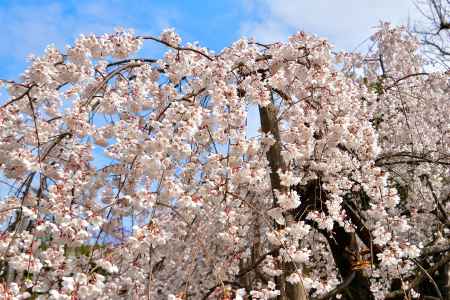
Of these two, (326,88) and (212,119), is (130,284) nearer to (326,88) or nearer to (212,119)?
(212,119)

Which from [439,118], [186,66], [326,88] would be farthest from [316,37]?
[439,118]

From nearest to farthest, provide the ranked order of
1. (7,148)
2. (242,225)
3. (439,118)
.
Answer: (7,148) → (242,225) → (439,118)

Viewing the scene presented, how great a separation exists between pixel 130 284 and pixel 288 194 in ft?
4.33

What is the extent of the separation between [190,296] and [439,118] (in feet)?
13.3

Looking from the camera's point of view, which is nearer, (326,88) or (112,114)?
(112,114)

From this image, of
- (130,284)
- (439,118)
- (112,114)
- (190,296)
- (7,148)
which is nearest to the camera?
(7,148)

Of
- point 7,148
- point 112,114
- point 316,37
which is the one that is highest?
point 316,37

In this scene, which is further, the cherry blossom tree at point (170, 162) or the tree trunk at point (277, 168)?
Answer: the tree trunk at point (277, 168)

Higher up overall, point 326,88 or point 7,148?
point 326,88

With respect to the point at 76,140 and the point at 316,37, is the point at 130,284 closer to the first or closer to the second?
the point at 76,140

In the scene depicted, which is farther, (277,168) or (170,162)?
(277,168)

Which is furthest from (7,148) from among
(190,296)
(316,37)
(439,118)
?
(439,118)

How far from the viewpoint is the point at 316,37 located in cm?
390

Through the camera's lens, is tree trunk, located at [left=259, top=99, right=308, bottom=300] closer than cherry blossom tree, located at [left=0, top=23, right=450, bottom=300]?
No
